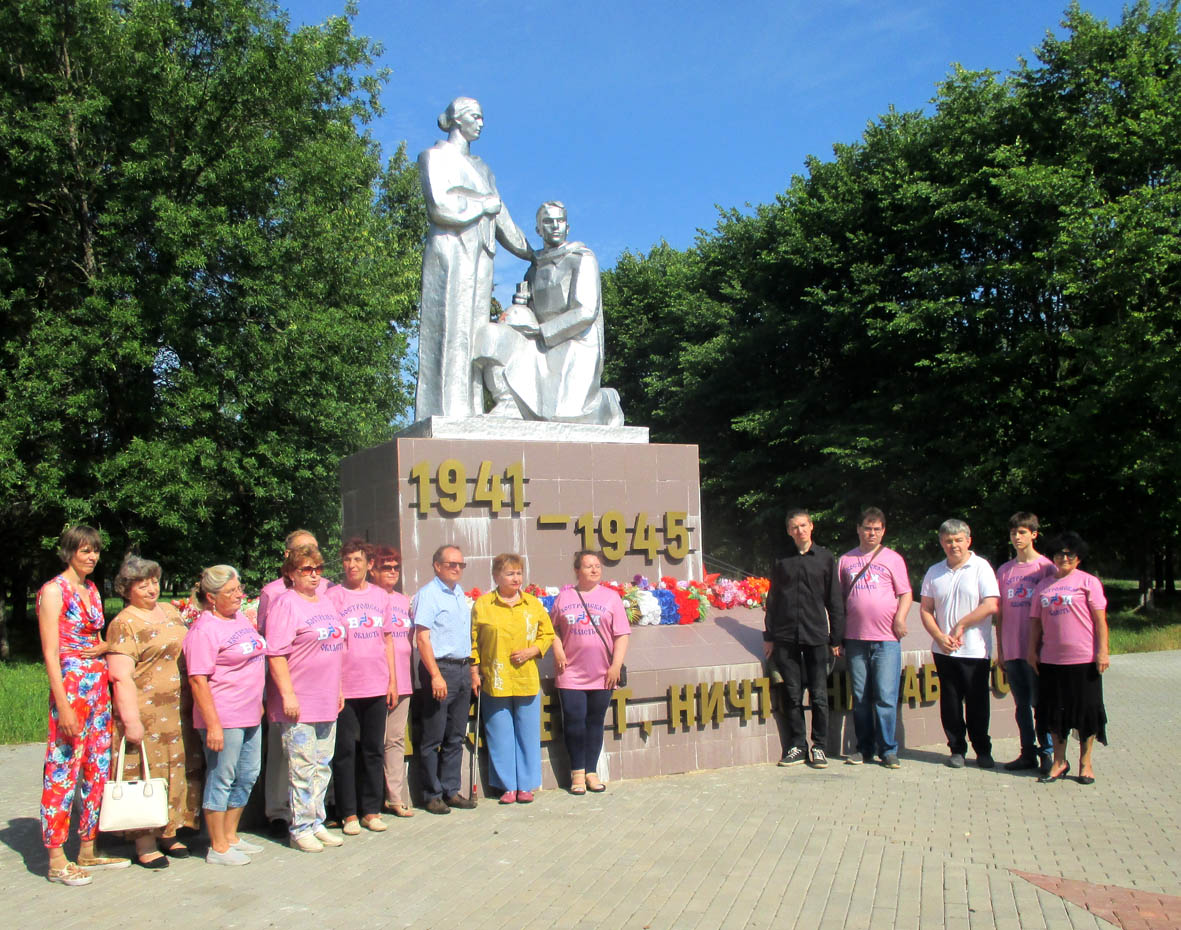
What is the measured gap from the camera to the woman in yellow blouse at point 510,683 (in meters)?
5.90

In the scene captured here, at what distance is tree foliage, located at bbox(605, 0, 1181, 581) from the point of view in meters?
18.0

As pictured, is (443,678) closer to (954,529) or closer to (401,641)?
(401,641)

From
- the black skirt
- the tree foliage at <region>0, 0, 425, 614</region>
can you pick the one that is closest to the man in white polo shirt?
the black skirt

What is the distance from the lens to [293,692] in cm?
491

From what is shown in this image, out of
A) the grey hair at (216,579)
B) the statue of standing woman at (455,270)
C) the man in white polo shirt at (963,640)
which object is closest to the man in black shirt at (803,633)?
the man in white polo shirt at (963,640)

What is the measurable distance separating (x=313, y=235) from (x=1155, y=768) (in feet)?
50.4

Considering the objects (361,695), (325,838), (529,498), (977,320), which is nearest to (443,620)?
(361,695)

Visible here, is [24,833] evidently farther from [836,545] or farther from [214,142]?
[836,545]

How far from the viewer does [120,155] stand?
17.5 metres

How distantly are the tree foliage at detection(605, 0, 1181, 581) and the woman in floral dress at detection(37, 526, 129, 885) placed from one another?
1648 centimetres

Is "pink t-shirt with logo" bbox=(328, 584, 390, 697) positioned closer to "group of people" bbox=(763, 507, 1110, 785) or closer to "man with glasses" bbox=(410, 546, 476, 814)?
"man with glasses" bbox=(410, 546, 476, 814)

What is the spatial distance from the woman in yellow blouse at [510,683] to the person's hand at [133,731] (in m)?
1.68

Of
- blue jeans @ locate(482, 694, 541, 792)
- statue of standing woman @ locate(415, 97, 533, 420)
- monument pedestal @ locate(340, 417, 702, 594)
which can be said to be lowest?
blue jeans @ locate(482, 694, 541, 792)

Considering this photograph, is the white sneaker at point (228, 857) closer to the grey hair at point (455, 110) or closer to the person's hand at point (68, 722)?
the person's hand at point (68, 722)
